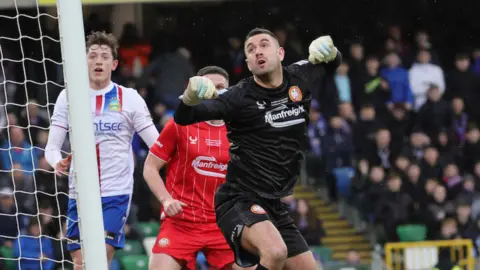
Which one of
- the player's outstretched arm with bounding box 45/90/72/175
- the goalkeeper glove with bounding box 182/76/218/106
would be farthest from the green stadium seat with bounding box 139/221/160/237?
the goalkeeper glove with bounding box 182/76/218/106

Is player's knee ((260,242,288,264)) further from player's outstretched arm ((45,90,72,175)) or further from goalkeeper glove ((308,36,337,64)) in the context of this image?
player's outstretched arm ((45,90,72,175))

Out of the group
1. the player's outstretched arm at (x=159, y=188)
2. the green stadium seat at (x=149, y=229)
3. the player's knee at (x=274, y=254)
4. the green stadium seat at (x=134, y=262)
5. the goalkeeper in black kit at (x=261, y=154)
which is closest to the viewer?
the player's knee at (x=274, y=254)

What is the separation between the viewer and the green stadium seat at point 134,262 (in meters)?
12.6

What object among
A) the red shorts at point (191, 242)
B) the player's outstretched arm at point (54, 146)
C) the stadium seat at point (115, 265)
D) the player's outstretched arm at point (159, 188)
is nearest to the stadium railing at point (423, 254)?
the stadium seat at point (115, 265)

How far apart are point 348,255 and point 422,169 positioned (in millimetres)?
1590

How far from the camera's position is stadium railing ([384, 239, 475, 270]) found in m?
14.0

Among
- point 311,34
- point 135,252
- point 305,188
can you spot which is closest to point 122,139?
point 135,252

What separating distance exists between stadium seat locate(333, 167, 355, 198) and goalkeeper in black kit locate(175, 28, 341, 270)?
6.98 meters

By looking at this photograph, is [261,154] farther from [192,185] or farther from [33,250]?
[33,250]

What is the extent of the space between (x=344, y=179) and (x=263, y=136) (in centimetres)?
742

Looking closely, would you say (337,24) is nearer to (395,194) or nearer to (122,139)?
(395,194)

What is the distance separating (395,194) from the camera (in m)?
14.3

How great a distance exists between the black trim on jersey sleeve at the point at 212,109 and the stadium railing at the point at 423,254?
7.00 meters

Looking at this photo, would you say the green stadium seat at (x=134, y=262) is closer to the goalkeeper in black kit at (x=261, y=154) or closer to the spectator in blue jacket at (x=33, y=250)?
the spectator in blue jacket at (x=33, y=250)
